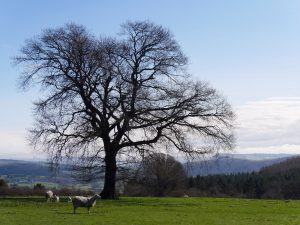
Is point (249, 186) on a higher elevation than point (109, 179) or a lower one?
higher

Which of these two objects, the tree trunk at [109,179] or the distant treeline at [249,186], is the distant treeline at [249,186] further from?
the tree trunk at [109,179]

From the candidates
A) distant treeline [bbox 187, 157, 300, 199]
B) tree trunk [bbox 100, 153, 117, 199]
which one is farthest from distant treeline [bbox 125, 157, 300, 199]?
tree trunk [bbox 100, 153, 117, 199]

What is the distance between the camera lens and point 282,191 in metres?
135

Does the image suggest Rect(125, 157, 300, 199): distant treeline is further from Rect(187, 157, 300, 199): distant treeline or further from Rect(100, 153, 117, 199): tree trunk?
Rect(100, 153, 117, 199): tree trunk

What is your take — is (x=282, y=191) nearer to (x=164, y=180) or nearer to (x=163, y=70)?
(x=164, y=180)

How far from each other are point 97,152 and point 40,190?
18542mm

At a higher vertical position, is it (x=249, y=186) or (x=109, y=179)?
(x=249, y=186)

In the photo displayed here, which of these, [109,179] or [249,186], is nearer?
[109,179]

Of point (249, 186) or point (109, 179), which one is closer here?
point (109, 179)

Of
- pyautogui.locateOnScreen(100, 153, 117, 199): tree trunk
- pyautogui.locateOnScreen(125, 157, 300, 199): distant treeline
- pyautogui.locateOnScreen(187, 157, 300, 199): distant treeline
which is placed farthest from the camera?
pyautogui.locateOnScreen(187, 157, 300, 199): distant treeline

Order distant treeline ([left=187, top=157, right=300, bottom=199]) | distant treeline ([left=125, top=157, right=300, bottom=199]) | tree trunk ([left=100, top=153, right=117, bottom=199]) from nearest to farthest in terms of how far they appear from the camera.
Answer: tree trunk ([left=100, top=153, right=117, bottom=199]) < distant treeline ([left=125, top=157, right=300, bottom=199]) < distant treeline ([left=187, top=157, right=300, bottom=199])

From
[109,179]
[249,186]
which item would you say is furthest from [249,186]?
[109,179]

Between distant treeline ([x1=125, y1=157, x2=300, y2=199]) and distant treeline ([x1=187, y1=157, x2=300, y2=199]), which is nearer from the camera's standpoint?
distant treeline ([x1=125, y1=157, x2=300, y2=199])

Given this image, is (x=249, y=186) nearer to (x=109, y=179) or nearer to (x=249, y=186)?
(x=249, y=186)
